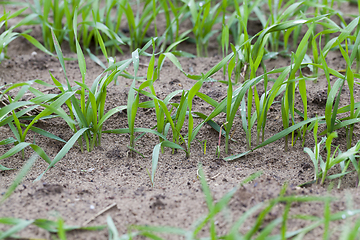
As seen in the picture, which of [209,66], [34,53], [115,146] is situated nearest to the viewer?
[115,146]

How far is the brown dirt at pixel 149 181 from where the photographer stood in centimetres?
117

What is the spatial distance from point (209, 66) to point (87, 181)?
1.13m

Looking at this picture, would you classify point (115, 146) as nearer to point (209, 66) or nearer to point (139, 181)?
point (139, 181)

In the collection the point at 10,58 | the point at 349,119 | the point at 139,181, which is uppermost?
the point at 10,58

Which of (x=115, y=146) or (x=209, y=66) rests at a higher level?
(x=209, y=66)

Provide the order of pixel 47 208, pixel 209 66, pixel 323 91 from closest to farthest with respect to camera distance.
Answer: pixel 47 208 < pixel 323 91 < pixel 209 66

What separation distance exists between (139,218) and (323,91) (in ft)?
3.88

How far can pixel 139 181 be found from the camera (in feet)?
4.76

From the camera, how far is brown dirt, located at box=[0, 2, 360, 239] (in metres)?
1.17

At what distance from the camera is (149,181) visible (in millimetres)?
1450

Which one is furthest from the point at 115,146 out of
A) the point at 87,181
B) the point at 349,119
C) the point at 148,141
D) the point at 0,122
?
the point at 349,119

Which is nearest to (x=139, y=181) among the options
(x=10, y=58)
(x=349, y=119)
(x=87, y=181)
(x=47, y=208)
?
(x=87, y=181)

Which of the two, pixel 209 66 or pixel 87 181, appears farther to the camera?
pixel 209 66

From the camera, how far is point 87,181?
143cm
